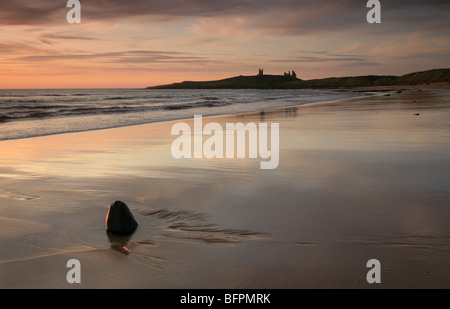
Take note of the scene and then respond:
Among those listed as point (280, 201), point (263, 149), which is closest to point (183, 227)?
point (280, 201)

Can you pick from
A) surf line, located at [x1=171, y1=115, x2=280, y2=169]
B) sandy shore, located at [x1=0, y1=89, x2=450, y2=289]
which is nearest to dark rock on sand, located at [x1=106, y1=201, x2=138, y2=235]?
sandy shore, located at [x1=0, y1=89, x2=450, y2=289]

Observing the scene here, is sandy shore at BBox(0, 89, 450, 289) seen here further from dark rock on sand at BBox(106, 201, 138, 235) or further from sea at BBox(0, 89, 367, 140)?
sea at BBox(0, 89, 367, 140)

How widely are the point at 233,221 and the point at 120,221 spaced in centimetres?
107

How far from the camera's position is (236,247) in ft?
10.0

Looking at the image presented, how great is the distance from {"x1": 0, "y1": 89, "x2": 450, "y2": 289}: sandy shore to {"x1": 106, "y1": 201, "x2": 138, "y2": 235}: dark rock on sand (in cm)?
11

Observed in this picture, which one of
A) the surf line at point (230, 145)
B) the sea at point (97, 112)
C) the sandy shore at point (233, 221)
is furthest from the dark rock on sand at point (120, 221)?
the sea at point (97, 112)

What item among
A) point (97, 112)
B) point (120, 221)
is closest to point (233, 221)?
point (120, 221)

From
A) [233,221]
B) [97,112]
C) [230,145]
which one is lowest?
[233,221]

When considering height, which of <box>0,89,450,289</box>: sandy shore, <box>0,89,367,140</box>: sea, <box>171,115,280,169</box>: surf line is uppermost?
<box>0,89,367,140</box>: sea

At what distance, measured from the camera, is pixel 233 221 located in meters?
3.62

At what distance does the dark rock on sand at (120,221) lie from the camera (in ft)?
11.1

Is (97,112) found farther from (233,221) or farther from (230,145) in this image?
(233,221)

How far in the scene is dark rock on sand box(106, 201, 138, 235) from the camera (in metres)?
3.39
